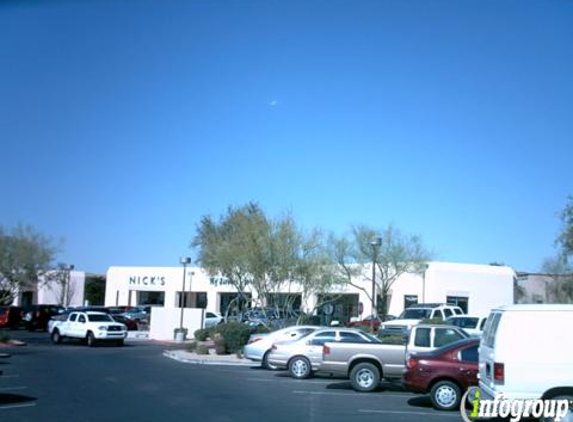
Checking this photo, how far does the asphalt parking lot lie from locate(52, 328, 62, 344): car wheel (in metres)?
12.2

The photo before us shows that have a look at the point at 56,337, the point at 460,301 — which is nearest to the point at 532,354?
the point at 56,337

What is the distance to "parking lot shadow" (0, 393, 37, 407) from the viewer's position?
1435cm

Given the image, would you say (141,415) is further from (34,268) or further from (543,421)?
(34,268)

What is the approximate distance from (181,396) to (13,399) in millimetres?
3623

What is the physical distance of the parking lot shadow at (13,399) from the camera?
14.4m

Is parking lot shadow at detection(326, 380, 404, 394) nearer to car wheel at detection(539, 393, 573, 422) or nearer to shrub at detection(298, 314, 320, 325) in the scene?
car wheel at detection(539, 393, 573, 422)

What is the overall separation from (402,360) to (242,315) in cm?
2441

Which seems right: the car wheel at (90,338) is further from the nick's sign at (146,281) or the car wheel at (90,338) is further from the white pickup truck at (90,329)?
the nick's sign at (146,281)

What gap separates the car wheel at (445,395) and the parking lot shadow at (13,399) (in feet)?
28.2

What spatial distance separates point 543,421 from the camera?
10758 mm

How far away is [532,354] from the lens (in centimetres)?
1102

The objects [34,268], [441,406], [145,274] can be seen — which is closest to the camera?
[441,406]

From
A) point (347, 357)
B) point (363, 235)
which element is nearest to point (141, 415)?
point (347, 357)

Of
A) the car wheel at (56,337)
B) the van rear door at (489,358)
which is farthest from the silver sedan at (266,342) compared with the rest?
the car wheel at (56,337)
